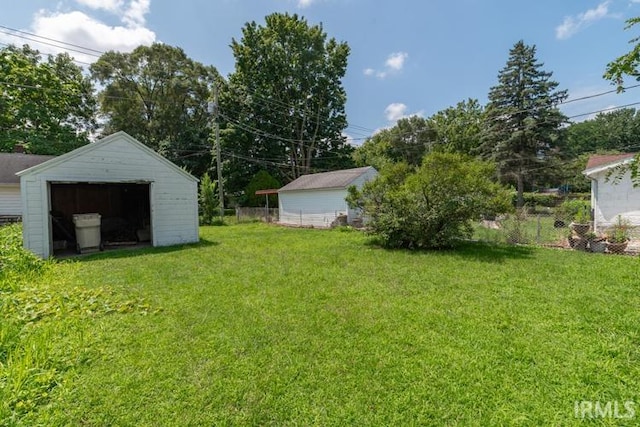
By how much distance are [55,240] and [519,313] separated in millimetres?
13240

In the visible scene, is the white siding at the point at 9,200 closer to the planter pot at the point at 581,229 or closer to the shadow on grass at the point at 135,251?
the shadow on grass at the point at 135,251

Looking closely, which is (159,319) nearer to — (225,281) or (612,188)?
(225,281)

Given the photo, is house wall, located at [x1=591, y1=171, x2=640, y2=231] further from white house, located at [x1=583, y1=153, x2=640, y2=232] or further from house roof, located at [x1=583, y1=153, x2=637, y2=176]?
house roof, located at [x1=583, y1=153, x2=637, y2=176]

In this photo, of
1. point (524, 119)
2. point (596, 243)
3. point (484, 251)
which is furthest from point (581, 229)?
point (524, 119)

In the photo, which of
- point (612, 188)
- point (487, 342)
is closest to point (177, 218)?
point (487, 342)

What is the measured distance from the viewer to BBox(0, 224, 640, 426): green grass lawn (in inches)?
86.9

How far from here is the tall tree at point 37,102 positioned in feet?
66.2

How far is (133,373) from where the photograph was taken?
8.72ft

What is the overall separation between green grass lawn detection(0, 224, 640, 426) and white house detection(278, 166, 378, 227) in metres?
9.97

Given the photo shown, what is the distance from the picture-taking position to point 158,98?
2647 centimetres

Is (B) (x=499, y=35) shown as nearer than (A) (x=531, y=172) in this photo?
Yes

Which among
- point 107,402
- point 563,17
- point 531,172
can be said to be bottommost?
point 107,402

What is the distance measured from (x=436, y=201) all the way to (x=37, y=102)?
28.3 m

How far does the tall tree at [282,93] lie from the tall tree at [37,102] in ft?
38.4
